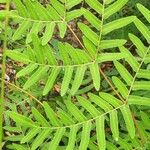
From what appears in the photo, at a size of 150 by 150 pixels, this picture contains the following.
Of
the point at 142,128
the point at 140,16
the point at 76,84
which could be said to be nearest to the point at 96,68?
the point at 76,84

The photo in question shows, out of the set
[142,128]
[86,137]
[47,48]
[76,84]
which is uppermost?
[47,48]

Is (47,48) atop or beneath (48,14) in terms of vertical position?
beneath

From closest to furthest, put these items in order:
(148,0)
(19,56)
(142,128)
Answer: (19,56)
(142,128)
(148,0)

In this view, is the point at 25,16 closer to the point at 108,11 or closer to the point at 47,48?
the point at 47,48

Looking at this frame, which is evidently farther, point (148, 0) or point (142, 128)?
point (148, 0)

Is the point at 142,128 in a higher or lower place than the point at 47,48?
lower

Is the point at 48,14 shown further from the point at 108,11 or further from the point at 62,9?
the point at 108,11

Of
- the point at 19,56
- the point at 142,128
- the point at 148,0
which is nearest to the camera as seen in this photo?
the point at 19,56

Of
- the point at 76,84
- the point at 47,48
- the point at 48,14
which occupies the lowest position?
the point at 76,84

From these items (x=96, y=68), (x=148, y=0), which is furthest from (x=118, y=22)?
(x=148, y=0)
